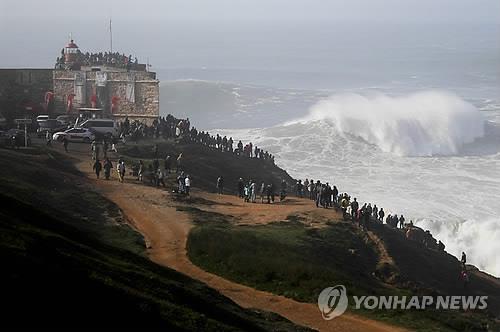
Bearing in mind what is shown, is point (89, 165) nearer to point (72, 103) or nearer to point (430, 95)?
point (72, 103)

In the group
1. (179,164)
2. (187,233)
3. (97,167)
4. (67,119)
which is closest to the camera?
(187,233)

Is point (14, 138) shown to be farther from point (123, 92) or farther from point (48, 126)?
point (123, 92)

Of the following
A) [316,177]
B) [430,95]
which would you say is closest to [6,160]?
[316,177]

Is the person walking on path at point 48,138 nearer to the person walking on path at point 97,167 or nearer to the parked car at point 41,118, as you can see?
the parked car at point 41,118

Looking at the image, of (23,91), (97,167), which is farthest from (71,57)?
(97,167)

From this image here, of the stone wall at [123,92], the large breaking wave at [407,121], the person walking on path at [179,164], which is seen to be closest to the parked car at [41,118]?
the stone wall at [123,92]

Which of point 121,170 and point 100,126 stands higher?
point 100,126
